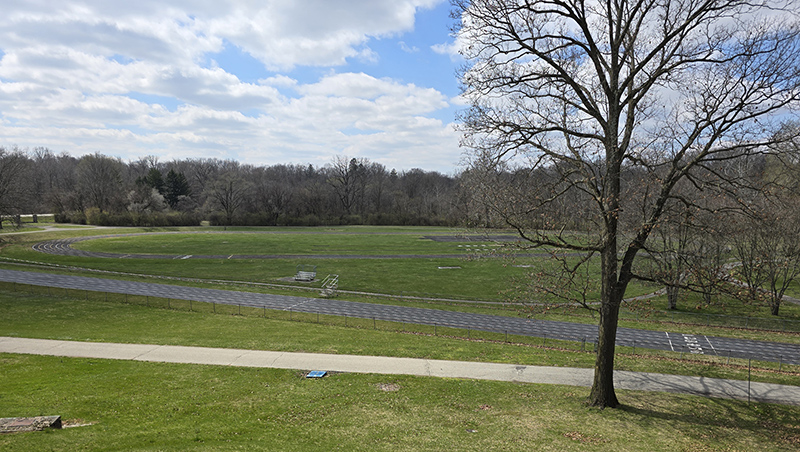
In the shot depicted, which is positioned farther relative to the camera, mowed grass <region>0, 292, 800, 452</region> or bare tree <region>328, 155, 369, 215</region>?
bare tree <region>328, 155, 369, 215</region>

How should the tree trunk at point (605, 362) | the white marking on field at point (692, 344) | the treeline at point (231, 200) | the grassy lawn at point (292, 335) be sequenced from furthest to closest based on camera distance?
the treeline at point (231, 200)
the white marking on field at point (692, 344)
the grassy lawn at point (292, 335)
the tree trunk at point (605, 362)

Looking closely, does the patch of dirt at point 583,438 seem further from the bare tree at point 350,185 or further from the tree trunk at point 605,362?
the bare tree at point 350,185

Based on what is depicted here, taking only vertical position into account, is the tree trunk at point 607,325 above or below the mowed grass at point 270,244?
above

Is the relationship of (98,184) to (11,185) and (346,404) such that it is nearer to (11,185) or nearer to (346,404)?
(11,185)

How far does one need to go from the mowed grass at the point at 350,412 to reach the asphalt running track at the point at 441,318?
28.8 ft

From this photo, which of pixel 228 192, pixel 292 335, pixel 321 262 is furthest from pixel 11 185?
pixel 292 335

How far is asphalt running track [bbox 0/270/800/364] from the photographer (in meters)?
26.4

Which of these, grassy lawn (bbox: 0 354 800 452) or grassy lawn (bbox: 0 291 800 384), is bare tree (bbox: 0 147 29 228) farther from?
grassy lawn (bbox: 0 354 800 452)

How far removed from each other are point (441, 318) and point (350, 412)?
61.5 feet

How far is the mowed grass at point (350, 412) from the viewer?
11023 millimetres

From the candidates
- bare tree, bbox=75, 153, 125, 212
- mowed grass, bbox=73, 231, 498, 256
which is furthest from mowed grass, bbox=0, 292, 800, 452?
bare tree, bbox=75, 153, 125, 212

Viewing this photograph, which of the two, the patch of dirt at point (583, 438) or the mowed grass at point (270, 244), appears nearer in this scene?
the patch of dirt at point (583, 438)

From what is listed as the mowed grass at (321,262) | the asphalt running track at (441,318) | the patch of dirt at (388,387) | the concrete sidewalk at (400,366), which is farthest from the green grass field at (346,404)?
the mowed grass at (321,262)

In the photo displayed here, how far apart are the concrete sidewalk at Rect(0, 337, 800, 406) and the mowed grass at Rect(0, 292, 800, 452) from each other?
82 cm
